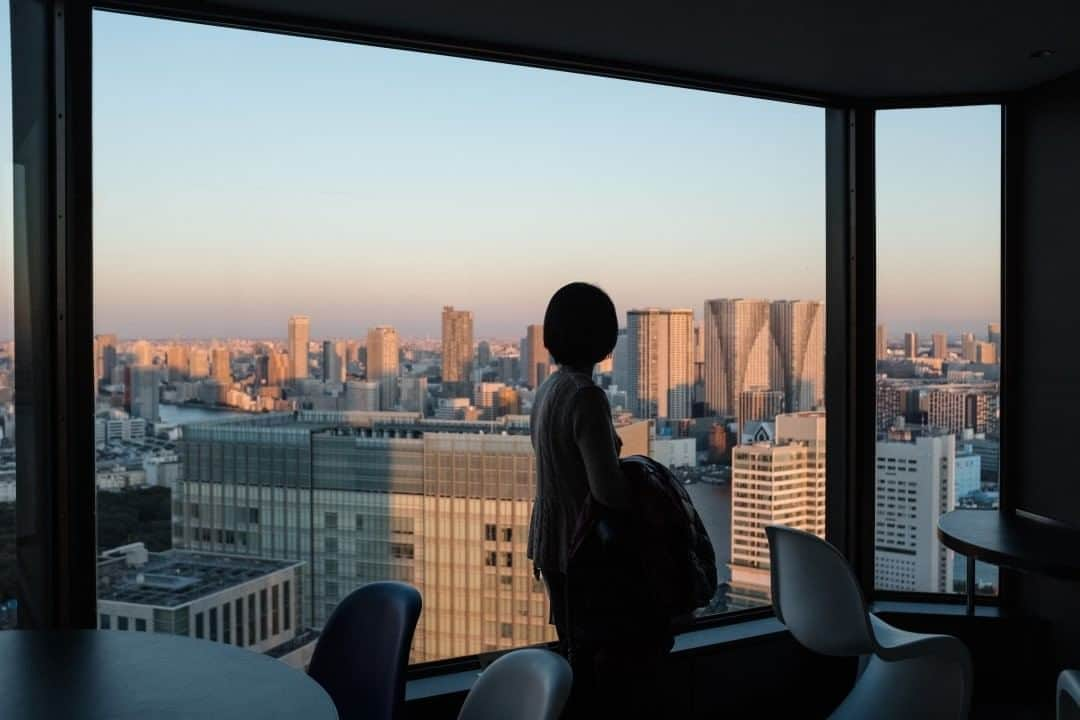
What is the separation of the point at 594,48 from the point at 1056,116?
6.61 feet

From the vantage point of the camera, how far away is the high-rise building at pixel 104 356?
267 centimetres

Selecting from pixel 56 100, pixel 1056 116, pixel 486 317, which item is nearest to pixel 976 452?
pixel 1056 116

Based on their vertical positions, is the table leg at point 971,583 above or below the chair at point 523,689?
below

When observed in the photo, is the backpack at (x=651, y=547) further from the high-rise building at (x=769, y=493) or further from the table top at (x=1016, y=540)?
the high-rise building at (x=769, y=493)

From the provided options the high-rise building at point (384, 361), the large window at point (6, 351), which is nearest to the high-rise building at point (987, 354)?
the high-rise building at point (384, 361)

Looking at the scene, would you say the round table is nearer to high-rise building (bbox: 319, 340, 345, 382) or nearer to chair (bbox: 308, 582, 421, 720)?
chair (bbox: 308, 582, 421, 720)

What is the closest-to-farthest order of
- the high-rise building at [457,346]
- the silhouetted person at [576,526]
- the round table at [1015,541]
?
the silhouetted person at [576,526] → the round table at [1015,541] → the high-rise building at [457,346]

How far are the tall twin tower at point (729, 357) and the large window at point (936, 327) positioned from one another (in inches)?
13.4

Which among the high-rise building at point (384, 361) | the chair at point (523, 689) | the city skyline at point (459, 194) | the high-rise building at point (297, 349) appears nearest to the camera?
the chair at point (523, 689)

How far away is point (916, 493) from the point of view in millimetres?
4047

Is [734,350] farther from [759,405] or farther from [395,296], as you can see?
[395,296]

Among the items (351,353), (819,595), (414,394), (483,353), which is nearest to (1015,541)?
(819,595)

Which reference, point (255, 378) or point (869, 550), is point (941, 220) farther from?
point (255, 378)

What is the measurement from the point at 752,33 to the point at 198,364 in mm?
2177
